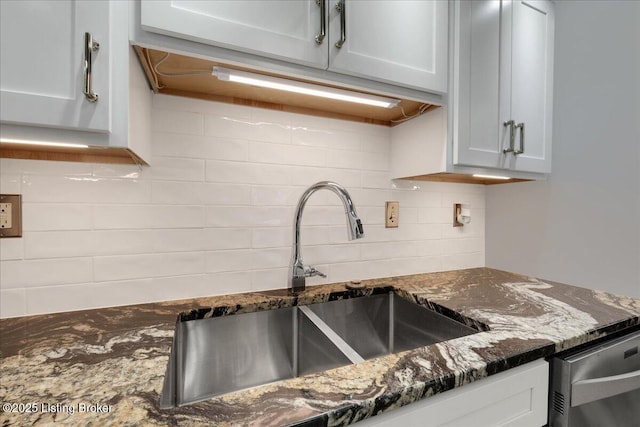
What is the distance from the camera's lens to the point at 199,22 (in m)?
0.72

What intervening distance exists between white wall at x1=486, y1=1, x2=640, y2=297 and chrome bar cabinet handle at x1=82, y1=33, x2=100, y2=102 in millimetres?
1831

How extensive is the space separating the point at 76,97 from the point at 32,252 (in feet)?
1.79

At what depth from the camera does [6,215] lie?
2.74 feet

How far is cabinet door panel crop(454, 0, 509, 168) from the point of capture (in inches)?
43.1

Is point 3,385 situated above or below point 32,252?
below

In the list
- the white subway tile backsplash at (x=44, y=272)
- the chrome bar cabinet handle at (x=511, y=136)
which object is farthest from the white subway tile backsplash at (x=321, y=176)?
the white subway tile backsplash at (x=44, y=272)

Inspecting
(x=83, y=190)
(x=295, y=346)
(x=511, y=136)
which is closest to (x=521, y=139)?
(x=511, y=136)

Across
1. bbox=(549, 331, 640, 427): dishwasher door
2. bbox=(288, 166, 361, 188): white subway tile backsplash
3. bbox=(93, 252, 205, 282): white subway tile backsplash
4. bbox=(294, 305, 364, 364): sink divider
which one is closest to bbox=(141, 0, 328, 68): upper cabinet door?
bbox=(288, 166, 361, 188): white subway tile backsplash

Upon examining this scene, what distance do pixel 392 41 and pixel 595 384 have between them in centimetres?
110

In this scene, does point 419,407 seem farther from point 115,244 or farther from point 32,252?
point 32,252

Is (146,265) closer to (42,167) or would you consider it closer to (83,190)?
(83,190)

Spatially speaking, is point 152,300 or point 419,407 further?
point 152,300

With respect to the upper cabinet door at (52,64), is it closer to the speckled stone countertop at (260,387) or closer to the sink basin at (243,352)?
the speckled stone countertop at (260,387)

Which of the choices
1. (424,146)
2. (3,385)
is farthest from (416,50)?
(3,385)
